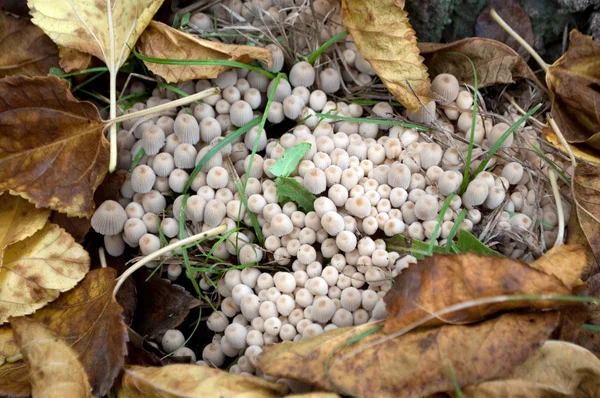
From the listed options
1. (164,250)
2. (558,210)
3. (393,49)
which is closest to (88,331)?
(164,250)

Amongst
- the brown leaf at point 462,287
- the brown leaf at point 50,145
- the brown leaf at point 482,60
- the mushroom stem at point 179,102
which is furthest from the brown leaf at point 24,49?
the brown leaf at point 462,287

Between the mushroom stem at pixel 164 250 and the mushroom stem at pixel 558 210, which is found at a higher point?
the mushroom stem at pixel 558 210

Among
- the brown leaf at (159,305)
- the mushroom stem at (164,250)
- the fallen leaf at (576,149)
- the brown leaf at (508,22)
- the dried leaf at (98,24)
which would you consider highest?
the brown leaf at (508,22)

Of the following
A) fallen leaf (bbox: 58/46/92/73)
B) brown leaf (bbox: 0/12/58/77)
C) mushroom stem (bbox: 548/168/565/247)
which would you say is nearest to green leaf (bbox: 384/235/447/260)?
mushroom stem (bbox: 548/168/565/247)

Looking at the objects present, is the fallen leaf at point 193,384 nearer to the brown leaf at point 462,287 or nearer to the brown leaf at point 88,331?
the brown leaf at point 88,331

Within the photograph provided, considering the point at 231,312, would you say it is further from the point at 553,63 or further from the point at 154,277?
the point at 553,63

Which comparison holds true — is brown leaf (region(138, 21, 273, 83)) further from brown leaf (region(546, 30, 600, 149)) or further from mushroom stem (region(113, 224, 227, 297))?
brown leaf (region(546, 30, 600, 149))

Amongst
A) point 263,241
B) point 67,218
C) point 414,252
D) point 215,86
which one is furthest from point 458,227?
point 67,218
